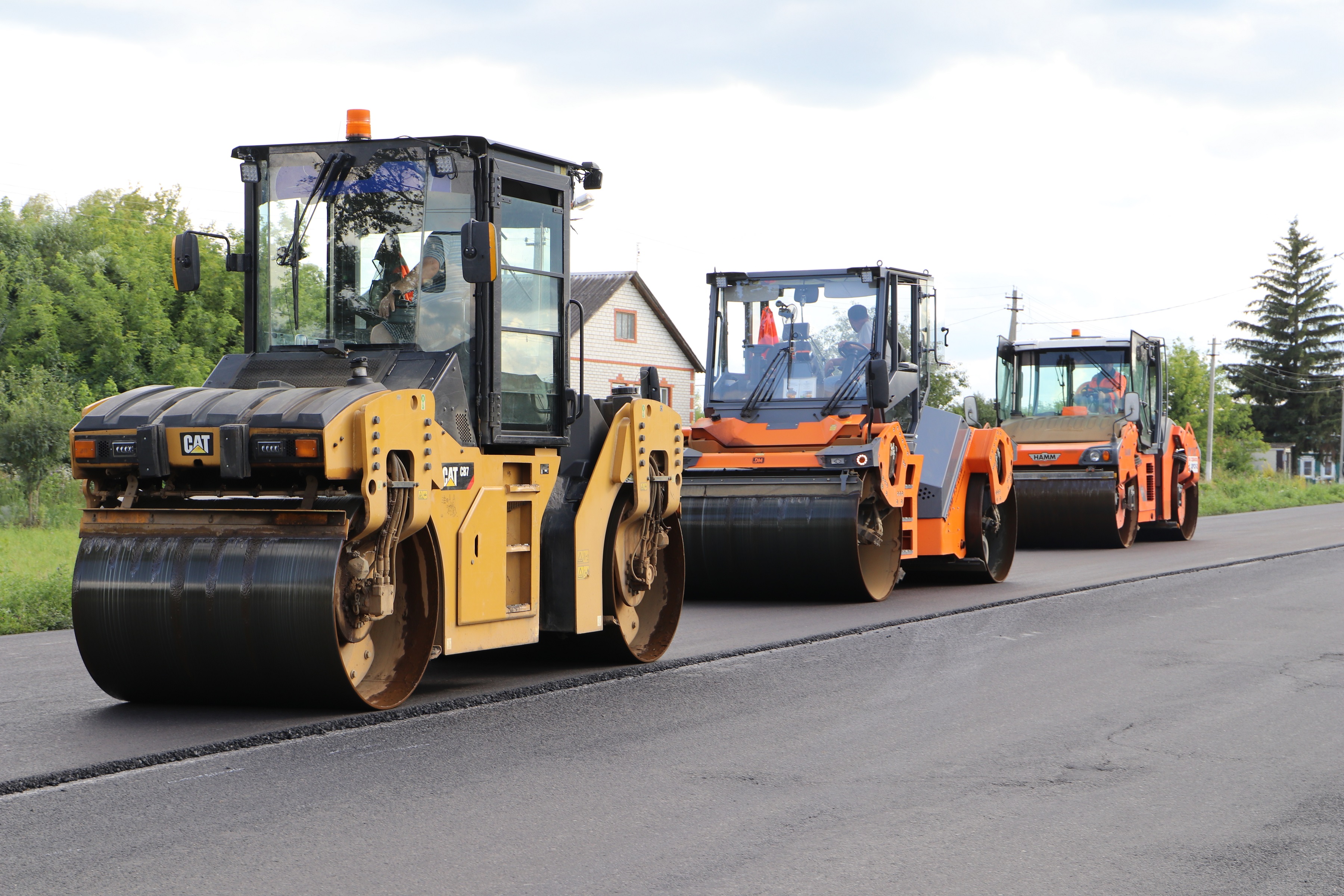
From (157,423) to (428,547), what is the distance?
1351 millimetres

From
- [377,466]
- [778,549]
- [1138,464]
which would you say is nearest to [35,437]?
[778,549]

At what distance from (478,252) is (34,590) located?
6.30m

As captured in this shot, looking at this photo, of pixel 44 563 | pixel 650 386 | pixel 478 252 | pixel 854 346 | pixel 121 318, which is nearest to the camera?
pixel 478 252

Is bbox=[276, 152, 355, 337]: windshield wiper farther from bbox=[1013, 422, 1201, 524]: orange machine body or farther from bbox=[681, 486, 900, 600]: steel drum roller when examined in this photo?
bbox=[1013, 422, 1201, 524]: orange machine body

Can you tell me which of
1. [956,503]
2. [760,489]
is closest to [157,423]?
[760,489]

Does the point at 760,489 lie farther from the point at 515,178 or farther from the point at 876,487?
the point at 515,178

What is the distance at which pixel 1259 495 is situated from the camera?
129 feet

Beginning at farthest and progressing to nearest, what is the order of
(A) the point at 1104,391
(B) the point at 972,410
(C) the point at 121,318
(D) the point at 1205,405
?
(D) the point at 1205,405, (C) the point at 121,318, (A) the point at 1104,391, (B) the point at 972,410

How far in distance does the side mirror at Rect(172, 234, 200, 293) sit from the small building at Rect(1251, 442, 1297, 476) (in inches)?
2802

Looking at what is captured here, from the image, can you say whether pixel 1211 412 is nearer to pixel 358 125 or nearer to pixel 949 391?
pixel 949 391

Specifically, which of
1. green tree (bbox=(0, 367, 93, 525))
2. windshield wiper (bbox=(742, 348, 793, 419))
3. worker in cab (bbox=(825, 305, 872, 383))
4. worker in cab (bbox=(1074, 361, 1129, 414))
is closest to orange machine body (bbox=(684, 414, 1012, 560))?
windshield wiper (bbox=(742, 348, 793, 419))

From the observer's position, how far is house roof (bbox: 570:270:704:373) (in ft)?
150

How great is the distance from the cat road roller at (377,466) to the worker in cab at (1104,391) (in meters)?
13.4

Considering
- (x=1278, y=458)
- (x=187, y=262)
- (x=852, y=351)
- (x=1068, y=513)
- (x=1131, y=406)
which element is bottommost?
(x=1278, y=458)
